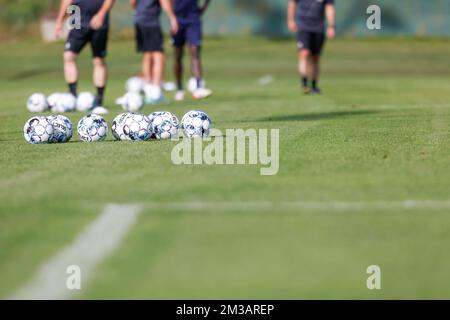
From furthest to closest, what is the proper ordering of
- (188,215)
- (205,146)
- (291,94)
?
(291,94), (205,146), (188,215)

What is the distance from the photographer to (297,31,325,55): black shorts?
2209 centimetres

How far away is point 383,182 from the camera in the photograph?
8383mm

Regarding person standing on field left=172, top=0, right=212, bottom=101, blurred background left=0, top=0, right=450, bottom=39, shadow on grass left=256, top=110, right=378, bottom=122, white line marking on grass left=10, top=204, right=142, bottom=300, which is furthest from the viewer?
blurred background left=0, top=0, right=450, bottom=39

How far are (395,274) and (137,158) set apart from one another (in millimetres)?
4900

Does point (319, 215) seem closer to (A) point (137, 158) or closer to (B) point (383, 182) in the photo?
(B) point (383, 182)

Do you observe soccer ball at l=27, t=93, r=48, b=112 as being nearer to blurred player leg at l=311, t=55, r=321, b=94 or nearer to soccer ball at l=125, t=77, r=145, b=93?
soccer ball at l=125, t=77, r=145, b=93

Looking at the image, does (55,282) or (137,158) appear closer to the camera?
(55,282)

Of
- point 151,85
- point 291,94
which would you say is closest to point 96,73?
point 151,85

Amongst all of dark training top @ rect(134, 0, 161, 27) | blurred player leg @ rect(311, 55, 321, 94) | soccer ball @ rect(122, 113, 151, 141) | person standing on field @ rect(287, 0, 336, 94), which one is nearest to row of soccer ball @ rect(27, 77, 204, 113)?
dark training top @ rect(134, 0, 161, 27)

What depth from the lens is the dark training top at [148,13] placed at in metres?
19.5

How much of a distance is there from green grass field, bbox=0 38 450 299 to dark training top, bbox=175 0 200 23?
264 inches

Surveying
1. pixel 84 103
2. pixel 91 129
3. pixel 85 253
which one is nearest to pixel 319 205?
pixel 85 253

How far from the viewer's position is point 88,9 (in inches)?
686

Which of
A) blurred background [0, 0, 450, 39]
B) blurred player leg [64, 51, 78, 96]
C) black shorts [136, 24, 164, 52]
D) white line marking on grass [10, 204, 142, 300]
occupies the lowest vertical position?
white line marking on grass [10, 204, 142, 300]
